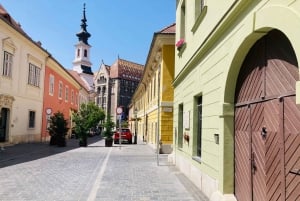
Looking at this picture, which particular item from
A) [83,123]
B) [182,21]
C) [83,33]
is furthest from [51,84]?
[83,33]

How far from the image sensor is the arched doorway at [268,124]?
4.31 metres

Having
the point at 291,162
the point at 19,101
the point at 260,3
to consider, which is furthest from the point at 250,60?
the point at 19,101

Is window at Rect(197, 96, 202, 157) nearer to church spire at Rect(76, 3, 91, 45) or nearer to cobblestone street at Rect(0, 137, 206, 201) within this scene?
cobblestone street at Rect(0, 137, 206, 201)

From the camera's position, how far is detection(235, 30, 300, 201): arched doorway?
431 cm

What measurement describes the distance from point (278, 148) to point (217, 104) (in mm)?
2688

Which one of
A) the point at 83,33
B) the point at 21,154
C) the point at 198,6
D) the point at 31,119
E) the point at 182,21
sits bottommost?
the point at 21,154

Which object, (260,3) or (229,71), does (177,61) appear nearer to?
(229,71)

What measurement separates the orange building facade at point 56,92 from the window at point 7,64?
3.89 m

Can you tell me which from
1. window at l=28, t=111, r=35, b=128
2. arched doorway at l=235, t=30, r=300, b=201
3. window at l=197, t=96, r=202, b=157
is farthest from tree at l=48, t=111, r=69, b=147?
arched doorway at l=235, t=30, r=300, b=201

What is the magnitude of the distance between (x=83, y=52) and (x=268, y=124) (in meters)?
92.6

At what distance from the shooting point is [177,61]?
1486 centimetres

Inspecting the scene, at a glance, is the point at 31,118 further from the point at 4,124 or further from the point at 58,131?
the point at 4,124

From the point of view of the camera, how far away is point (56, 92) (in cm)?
3456

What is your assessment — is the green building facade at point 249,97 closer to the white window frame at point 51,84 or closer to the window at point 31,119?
the window at point 31,119
